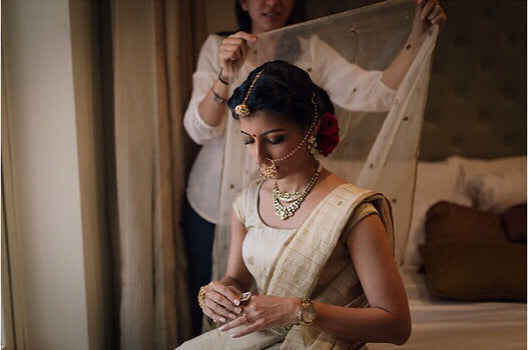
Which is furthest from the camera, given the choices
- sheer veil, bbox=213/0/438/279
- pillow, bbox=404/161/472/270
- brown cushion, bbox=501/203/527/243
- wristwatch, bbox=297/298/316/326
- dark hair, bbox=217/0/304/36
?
pillow, bbox=404/161/472/270

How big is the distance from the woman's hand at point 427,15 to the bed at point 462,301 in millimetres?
681

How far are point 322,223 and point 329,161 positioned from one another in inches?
12.7

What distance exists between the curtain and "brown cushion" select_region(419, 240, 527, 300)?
850 millimetres

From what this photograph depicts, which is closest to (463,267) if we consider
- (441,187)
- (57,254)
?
(441,187)

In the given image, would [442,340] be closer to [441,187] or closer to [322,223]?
[322,223]

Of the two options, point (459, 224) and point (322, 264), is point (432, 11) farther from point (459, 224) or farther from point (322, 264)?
point (459, 224)

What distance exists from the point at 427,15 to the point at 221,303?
0.78 metres

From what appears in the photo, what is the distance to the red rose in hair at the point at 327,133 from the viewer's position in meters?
1.08

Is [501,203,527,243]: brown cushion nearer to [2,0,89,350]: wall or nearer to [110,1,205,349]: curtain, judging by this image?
[110,1,205,349]: curtain

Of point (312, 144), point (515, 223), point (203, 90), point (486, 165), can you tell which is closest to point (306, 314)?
point (312, 144)

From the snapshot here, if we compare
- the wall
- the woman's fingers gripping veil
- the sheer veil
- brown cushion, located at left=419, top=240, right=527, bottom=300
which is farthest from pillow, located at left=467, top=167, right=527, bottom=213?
the wall

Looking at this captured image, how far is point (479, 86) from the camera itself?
2291 millimetres

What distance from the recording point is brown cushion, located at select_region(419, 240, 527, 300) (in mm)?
1654

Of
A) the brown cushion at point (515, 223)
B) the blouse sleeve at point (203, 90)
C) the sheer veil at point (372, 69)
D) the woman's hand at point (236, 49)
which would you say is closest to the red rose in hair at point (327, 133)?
the sheer veil at point (372, 69)
